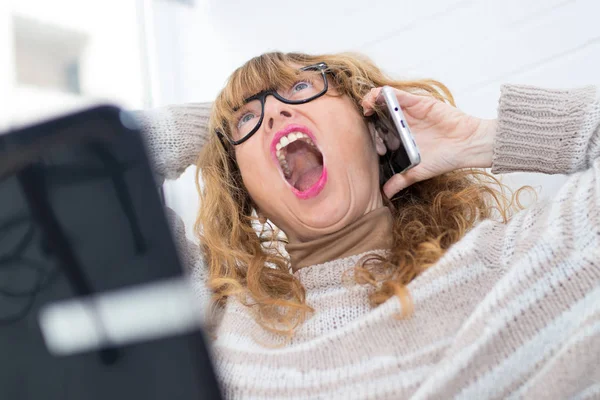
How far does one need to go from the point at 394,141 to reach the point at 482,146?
168 millimetres

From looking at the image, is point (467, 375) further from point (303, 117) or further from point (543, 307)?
point (303, 117)

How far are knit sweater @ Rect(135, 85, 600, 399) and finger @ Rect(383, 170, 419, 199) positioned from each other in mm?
171

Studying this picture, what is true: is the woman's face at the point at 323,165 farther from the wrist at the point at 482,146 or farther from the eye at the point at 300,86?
the wrist at the point at 482,146

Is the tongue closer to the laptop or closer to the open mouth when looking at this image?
the open mouth

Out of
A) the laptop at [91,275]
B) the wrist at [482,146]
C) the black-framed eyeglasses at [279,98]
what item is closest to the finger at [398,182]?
the wrist at [482,146]

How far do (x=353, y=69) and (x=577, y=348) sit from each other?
0.71m

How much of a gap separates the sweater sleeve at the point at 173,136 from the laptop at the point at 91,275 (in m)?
0.77

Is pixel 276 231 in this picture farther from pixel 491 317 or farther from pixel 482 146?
pixel 491 317

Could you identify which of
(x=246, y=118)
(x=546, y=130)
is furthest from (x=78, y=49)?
(x=546, y=130)

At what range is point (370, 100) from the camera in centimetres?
110

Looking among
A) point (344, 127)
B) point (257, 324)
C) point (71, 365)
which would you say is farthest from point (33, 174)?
point (344, 127)

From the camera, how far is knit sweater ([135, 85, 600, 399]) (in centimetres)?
76

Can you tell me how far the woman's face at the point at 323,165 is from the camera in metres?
1.08

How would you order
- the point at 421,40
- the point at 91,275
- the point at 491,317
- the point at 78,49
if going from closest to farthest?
the point at 91,275 → the point at 491,317 → the point at 421,40 → the point at 78,49
